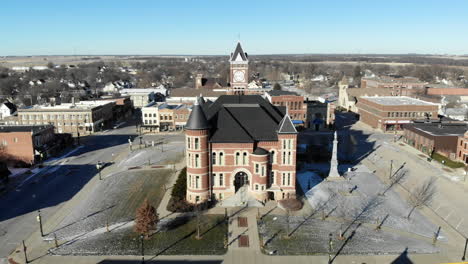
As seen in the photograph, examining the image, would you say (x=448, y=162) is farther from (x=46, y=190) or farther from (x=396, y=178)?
(x=46, y=190)

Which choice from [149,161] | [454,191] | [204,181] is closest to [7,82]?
[149,161]

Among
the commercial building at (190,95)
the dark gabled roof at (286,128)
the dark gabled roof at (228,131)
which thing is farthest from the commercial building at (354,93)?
the dark gabled roof at (228,131)

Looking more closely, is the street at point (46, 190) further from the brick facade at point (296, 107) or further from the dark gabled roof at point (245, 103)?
the brick facade at point (296, 107)

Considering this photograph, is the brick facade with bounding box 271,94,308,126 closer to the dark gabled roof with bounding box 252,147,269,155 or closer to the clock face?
the clock face

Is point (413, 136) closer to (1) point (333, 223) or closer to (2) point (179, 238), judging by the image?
(1) point (333, 223)

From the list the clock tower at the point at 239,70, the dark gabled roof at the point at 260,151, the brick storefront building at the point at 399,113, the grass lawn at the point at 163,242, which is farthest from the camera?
the brick storefront building at the point at 399,113

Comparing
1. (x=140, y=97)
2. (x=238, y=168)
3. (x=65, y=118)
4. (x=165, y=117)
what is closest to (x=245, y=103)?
(x=238, y=168)
